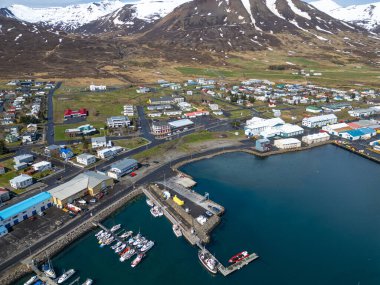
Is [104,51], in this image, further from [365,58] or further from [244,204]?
[244,204]

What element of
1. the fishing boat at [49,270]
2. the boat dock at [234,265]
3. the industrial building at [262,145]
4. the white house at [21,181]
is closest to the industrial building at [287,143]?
the industrial building at [262,145]

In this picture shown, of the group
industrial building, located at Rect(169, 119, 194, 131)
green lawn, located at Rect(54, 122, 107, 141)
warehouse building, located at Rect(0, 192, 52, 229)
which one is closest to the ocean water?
warehouse building, located at Rect(0, 192, 52, 229)

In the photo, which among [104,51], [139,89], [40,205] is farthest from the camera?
[104,51]

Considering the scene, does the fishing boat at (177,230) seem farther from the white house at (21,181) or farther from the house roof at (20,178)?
the house roof at (20,178)

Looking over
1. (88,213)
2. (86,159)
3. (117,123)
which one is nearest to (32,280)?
(88,213)

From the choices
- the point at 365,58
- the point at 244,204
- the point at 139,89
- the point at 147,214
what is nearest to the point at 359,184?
the point at 244,204

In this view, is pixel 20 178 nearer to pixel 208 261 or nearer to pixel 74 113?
pixel 208 261
